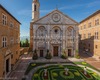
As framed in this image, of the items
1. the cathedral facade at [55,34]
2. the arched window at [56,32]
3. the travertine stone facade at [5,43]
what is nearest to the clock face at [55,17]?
the cathedral facade at [55,34]

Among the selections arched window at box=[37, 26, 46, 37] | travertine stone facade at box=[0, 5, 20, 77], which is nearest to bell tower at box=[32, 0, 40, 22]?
arched window at box=[37, 26, 46, 37]

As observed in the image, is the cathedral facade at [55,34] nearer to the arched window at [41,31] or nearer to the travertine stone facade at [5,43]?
the arched window at [41,31]

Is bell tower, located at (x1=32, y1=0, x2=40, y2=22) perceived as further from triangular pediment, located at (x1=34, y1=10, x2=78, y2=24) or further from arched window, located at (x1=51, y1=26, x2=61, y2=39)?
arched window, located at (x1=51, y1=26, x2=61, y2=39)

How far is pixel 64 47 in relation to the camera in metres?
30.8

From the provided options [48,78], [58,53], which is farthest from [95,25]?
[48,78]

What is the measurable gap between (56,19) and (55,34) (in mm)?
4526

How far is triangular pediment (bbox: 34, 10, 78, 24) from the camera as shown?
30328mm

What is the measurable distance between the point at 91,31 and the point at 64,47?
11.2 meters

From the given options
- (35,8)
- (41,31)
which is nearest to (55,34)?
(41,31)

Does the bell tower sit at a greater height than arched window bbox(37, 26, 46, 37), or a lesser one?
greater

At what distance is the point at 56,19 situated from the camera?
30.5 meters

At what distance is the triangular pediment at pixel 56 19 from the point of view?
30.3 metres

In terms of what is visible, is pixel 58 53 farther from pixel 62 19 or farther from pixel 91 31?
pixel 91 31

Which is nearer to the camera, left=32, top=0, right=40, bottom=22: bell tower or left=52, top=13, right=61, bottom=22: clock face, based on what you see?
left=52, top=13, right=61, bottom=22: clock face
